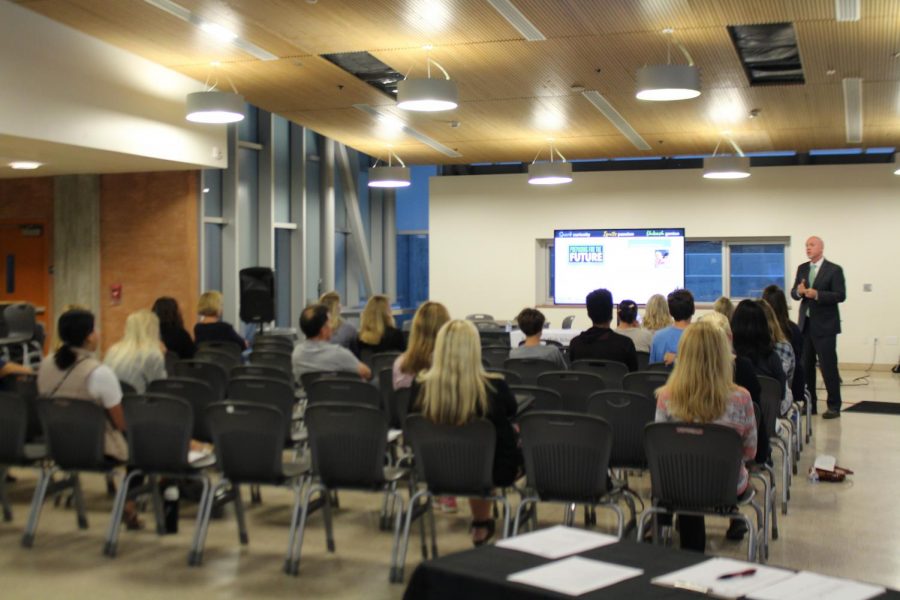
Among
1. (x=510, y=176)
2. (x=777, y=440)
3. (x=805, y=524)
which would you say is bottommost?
(x=805, y=524)

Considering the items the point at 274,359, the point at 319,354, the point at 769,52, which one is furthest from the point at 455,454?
the point at 769,52

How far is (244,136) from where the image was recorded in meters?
15.1

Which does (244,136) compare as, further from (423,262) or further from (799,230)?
(799,230)

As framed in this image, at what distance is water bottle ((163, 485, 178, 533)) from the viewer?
5832 mm

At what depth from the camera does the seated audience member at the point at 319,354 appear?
22.8ft

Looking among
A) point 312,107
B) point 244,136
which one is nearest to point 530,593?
point 312,107

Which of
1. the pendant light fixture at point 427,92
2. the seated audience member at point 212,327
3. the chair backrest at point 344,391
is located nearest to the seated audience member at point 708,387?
the chair backrest at point 344,391

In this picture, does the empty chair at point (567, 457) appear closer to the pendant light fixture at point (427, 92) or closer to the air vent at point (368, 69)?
the pendant light fixture at point (427, 92)

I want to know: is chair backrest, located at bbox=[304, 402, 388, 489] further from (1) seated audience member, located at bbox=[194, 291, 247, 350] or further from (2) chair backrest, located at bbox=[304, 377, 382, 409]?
(1) seated audience member, located at bbox=[194, 291, 247, 350]

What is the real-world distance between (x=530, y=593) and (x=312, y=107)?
10.9m

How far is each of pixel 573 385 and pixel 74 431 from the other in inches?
118

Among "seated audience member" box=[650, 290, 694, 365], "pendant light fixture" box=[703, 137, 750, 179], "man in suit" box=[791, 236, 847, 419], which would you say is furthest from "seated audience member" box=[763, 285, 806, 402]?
"pendant light fixture" box=[703, 137, 750, 179]

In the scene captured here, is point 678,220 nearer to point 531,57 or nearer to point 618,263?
point 618,263

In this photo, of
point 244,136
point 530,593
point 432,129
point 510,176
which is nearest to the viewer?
point 530,593
